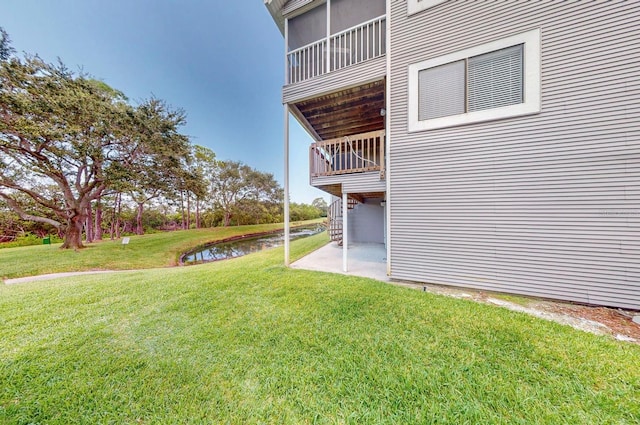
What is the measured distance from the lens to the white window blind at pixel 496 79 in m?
3.65

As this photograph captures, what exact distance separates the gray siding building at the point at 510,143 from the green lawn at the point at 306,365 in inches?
48.7

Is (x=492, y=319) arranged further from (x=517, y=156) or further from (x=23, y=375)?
(x=23, y=375)

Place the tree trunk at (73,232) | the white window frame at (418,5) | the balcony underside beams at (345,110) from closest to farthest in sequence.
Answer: the white window frame at (418,5)
the balcony underside beams at (345,110)
the tree trunk at (73,232)

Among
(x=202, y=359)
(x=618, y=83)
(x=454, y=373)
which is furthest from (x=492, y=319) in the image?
(x=618, y=83)

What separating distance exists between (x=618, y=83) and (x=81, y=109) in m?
14.9

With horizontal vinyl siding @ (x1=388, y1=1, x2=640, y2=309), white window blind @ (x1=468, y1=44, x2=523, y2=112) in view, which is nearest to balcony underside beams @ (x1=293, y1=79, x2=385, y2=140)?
horizontal vinyl siding @ (x1=388, y1=1, x2=640, y2=309)

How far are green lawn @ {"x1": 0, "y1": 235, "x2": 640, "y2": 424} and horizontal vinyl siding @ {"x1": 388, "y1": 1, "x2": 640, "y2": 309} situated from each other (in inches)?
46.8

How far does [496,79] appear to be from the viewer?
12.4ft

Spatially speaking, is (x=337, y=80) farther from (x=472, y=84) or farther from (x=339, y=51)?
(x=472, y=84)

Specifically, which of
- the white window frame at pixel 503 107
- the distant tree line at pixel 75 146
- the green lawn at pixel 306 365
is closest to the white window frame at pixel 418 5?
the white window frame at pixel 503 107

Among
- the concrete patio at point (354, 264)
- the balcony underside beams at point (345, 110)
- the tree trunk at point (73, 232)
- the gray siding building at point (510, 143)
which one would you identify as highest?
the balcony underside beams at point (345, 110)

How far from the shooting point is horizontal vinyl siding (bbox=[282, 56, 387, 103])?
4645 mm

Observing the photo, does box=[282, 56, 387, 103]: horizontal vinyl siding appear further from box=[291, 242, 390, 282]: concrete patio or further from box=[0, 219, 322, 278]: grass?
box=[0, 219, 322, 278]: grass

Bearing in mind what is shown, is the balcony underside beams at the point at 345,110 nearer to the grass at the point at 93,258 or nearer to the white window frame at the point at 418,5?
the white window frame at the point at 418,5
